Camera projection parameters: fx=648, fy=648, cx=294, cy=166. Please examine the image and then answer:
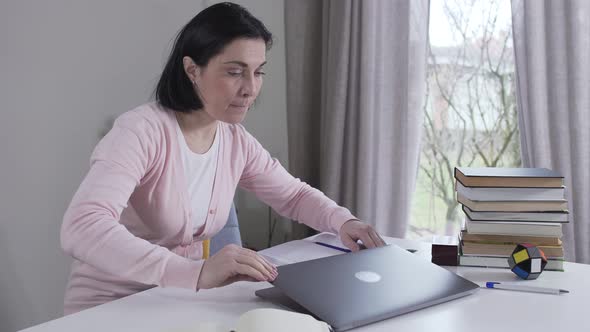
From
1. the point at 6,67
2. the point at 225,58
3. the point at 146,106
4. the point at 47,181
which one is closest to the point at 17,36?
the point at 6,67

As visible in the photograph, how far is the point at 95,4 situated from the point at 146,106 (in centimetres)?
90

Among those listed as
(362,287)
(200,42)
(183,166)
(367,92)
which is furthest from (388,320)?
(367,92)

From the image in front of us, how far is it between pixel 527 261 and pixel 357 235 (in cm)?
38

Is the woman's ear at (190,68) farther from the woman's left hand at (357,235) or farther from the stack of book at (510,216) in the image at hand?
the stack of book at (510,216)

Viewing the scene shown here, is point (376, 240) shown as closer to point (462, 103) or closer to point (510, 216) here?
point (510, 216)

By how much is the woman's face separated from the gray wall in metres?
0.79

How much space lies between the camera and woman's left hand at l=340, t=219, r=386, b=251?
1.45 meters

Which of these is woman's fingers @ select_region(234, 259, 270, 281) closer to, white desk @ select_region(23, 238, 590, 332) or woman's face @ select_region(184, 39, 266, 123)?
white desk @ select_region(23, 238, 590, 332)

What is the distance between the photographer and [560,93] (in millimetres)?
2375

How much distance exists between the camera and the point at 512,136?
2.62 m

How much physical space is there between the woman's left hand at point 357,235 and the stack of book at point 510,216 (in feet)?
0.61

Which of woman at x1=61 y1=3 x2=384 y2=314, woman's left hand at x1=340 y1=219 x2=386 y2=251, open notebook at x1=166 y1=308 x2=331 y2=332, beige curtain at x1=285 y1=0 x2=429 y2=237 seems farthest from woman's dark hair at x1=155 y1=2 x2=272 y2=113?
beige curtain at x1=285 y1=0 x2=429 y2=237

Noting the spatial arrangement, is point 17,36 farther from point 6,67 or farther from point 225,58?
point 225,58

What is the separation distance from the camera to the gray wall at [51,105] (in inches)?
77.9
